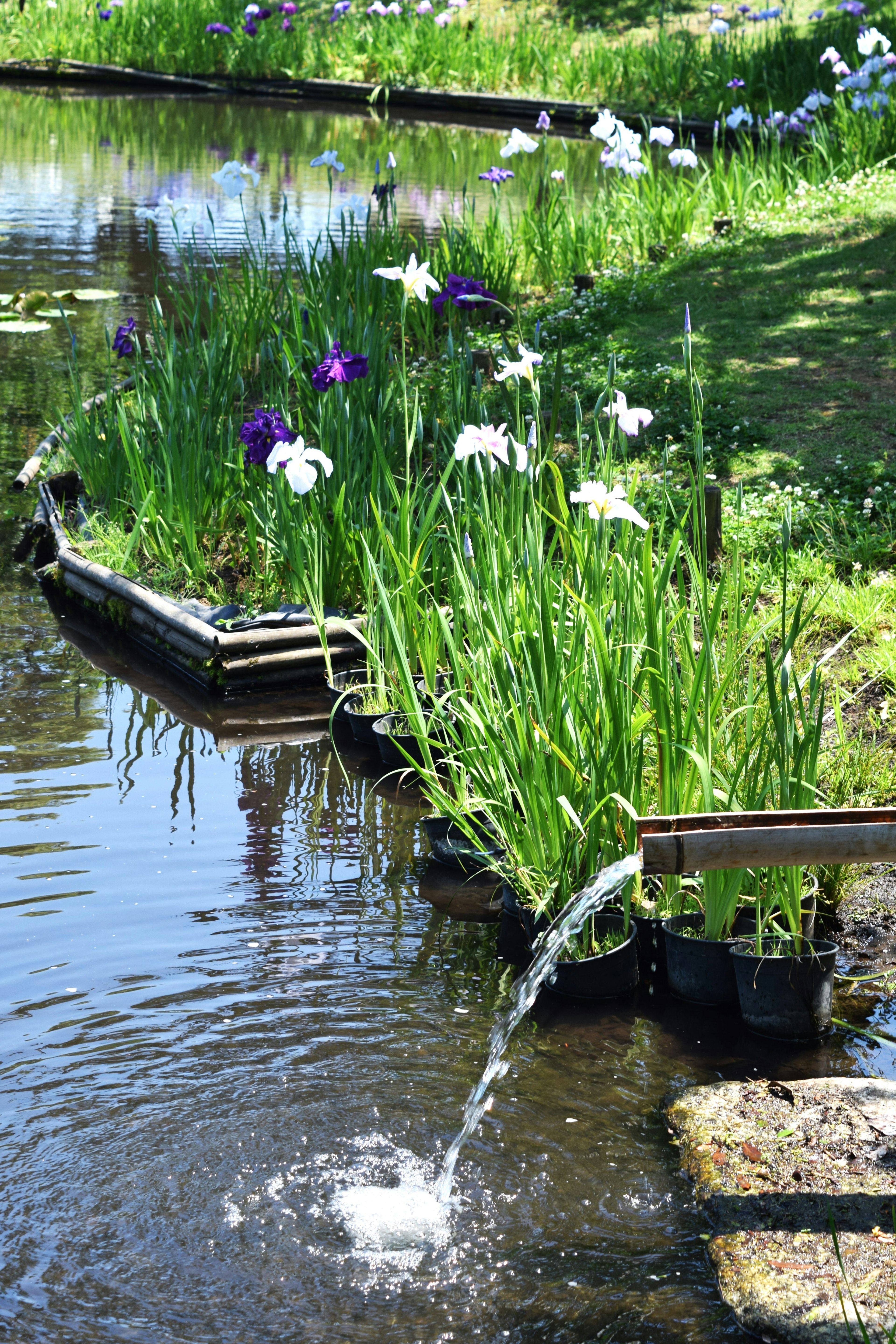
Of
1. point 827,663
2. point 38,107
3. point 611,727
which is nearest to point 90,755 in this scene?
point 611,727

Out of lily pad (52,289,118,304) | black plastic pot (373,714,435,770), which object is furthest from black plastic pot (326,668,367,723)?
lily pad (52,289,118,304)

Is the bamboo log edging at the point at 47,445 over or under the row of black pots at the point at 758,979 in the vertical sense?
over

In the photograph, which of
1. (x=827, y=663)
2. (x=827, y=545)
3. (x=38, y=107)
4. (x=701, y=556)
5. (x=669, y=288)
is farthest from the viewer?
(x=38, y=107)

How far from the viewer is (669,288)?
8.56m

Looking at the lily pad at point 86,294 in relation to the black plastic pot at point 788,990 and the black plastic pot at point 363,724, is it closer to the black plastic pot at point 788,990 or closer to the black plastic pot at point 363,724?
the black plastic pot at point 363,724

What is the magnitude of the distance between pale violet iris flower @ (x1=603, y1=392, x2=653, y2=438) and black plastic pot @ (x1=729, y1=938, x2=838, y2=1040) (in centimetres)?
140

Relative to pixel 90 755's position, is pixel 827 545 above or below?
above

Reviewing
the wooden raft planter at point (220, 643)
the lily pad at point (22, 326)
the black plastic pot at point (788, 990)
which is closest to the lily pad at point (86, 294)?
the lily pad at point (22, 326)

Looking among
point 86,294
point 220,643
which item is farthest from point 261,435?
Result: point 86,294

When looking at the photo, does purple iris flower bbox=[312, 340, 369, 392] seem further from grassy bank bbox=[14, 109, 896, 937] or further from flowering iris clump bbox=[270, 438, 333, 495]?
flowering iris clump bbox=[270, 438, 333, 495]

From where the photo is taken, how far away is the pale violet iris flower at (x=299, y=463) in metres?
4.42

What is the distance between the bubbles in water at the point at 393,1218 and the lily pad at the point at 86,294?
815cm

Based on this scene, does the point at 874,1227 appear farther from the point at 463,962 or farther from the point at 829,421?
the point at 829,421

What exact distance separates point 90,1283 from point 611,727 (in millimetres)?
1713
